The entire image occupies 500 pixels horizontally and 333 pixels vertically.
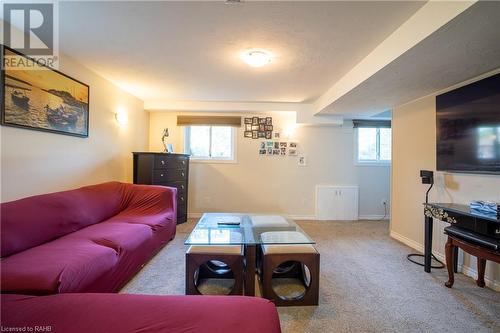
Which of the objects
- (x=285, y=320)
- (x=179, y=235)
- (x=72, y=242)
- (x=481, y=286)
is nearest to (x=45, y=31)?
(x=72, y=242)

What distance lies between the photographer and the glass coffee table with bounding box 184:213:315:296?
200 centimetres

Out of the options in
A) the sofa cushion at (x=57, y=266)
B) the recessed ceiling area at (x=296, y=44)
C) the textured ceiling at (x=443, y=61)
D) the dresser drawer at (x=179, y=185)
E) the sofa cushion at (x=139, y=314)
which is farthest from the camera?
the dresser drawer at (x=179, y=185)

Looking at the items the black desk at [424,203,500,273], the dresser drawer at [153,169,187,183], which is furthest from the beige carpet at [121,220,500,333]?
the dresser drawer at [153,169,187,183]

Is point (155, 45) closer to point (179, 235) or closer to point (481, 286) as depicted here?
point (179, 235)

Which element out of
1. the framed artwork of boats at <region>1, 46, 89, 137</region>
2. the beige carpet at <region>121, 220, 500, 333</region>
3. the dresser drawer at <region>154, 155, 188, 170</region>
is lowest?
the beige carpet at <region>121, 220, 500, 333</region>

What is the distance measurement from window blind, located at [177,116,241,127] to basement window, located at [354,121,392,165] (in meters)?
2.57

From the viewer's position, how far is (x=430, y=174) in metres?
2.83

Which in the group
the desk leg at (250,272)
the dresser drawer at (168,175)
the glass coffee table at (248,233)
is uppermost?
the dresser drawer at (168,175)

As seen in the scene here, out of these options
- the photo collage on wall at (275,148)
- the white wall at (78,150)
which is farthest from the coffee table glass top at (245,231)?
the photo collage on wall at (275,148)

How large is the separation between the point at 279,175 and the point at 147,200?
8.65ft

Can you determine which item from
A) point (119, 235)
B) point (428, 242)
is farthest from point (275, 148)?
point (119, 235)

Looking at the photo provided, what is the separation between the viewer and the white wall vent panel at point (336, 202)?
4.82 meters

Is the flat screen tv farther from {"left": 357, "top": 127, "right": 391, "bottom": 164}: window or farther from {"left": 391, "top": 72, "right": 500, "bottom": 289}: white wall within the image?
{"left": 357, "top": 127, "right": 391, "bottom": 164}: window

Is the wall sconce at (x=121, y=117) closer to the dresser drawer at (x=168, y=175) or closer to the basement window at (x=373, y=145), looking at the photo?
the dresser drawer at (x=168, y=175)
